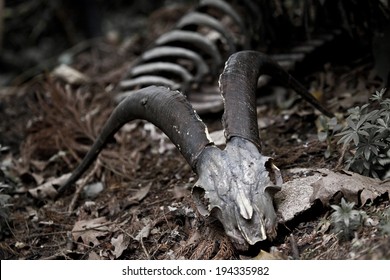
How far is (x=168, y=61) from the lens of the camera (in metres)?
5.11

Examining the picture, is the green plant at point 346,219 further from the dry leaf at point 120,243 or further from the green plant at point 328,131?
the dry leaf at point 120,243

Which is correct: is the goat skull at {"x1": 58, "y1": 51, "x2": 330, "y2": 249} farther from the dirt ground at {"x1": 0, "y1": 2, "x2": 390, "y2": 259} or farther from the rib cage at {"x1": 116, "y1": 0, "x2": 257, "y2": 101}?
the rib cage at {"x1": 116, "y1": 0, "x2": 257, "y2": 101}

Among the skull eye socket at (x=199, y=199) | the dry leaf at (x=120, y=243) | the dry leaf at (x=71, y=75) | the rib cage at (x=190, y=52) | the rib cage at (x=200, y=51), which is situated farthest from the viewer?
the dry leaf at (x=71, y=75)

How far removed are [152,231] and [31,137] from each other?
2034mm

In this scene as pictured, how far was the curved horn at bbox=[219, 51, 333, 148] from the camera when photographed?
2.79 metres

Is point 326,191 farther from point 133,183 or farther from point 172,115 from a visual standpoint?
point 133,183

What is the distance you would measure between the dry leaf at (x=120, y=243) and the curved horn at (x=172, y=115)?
1.98 feet

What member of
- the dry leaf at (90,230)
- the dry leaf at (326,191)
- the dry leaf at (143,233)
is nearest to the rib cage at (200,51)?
the dry leaf at (90,230)

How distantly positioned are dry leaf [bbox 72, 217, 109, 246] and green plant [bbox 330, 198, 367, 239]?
134 cm

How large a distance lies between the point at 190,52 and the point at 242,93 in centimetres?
204

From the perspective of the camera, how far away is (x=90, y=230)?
3307 millimetres

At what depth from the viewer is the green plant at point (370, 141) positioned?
285 cm

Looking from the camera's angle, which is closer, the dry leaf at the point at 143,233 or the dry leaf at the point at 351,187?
the dry leaf at the point at 351,187

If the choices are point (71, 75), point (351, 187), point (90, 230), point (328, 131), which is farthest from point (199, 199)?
point (71, 75)
